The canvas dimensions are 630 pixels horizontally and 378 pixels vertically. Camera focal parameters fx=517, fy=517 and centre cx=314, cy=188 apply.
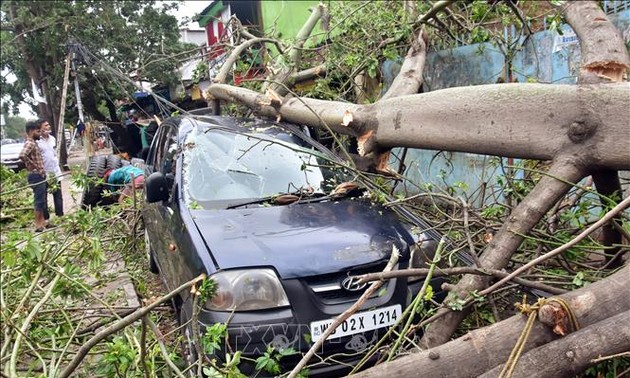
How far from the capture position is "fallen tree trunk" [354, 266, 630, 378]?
2205 mm

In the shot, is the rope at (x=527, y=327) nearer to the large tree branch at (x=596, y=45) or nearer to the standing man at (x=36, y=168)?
the large tree branch at (x=596, y=45)

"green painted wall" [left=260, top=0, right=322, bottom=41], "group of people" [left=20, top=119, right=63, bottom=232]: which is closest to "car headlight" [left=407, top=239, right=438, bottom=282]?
"group of people" [left=20, top=119, right=63, bottom=232]

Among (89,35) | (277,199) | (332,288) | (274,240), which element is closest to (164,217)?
(277,199)

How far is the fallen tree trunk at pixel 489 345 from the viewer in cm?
221

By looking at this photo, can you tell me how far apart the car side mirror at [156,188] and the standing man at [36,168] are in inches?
200

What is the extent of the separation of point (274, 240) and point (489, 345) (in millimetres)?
1355

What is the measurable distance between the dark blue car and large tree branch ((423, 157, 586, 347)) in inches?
11.3

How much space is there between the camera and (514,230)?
289cm

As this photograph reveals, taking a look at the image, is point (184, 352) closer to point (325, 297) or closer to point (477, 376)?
point (325, 297)

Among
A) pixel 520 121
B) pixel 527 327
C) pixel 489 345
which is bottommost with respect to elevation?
pixel 489 345

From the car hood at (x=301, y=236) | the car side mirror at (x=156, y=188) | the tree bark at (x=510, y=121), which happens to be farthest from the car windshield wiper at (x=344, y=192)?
the car side mirror at (x=156, y=188)

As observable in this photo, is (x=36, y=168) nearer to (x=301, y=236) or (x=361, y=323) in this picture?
(x=301, y=236)

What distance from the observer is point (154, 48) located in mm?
19812

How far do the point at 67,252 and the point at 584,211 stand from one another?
425 centimetres
